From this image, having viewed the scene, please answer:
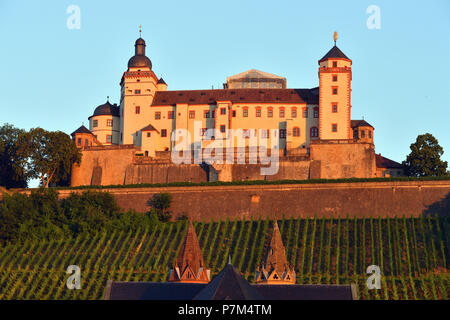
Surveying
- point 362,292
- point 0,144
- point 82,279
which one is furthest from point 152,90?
point 362,292

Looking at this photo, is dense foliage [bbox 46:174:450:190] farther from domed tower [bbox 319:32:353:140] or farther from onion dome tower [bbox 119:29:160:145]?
onion dome tower [bbox 119:29:160:145]

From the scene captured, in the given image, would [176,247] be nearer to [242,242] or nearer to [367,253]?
[242,242]

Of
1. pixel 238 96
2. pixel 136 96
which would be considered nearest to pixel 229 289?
pixel 238 96

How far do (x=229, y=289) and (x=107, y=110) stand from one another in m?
58.9

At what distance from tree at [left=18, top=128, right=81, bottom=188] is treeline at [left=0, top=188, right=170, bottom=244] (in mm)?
5732

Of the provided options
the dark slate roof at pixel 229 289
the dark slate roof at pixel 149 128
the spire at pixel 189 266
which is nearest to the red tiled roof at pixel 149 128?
the dark slate roof at pixel 149 128

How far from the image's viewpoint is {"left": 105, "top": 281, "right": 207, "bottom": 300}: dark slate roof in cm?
5466

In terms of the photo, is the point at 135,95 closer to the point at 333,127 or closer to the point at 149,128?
the point at 149,128

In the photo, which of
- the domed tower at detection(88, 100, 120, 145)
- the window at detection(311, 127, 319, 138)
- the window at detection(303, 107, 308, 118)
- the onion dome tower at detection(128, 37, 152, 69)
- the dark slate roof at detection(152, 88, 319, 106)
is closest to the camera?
the window at detection(311, 127, 319, 138)

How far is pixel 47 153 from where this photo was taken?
94.9m

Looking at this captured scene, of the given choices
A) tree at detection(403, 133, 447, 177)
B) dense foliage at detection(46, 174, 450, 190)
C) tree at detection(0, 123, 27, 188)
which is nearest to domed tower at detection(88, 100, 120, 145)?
tree at detection(0, 123, 27, 188)

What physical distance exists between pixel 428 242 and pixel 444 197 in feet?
32.3

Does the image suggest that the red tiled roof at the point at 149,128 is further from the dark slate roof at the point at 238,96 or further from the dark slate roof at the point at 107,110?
the dark slate roof at the point at 107,110
